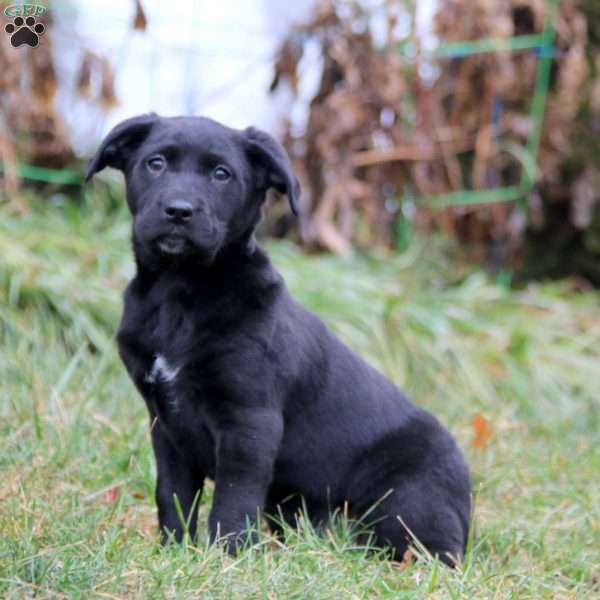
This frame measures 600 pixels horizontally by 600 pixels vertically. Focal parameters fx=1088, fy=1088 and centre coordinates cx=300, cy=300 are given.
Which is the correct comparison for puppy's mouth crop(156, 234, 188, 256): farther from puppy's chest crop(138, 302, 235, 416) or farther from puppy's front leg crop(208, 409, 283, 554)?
puppy's front leg crop(208, 409, 283, 554)

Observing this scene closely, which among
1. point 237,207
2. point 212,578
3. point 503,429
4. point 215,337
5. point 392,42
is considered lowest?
point 503,429

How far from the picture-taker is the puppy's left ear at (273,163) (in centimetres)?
300

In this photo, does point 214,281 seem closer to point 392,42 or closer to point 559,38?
point 392,42

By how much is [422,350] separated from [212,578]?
10.5 ft

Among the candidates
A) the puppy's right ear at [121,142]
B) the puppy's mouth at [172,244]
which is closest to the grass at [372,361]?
the puppy's mouth at [172,244]

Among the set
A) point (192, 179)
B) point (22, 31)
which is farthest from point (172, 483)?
point (22, 31)

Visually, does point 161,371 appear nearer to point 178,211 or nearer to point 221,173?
point 178,211

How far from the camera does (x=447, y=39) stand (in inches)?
265

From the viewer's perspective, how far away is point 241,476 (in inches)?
109

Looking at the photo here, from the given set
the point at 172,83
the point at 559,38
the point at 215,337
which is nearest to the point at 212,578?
the point at 215,337

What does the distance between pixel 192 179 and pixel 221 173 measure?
0.10 metres

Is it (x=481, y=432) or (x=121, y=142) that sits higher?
(x=121, y=142)

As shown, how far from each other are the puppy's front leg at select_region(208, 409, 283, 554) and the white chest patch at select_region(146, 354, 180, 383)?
0.20 m

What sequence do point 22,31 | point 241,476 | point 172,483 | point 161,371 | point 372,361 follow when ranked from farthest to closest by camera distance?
point 372,361 < point 22,31 < point 172,483 < point 161,371 < point 241,476
